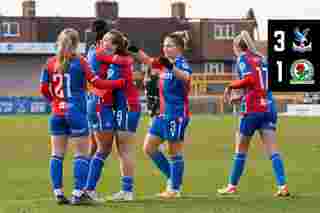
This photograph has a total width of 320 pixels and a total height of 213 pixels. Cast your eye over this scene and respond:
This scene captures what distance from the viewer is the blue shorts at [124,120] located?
38.7ft

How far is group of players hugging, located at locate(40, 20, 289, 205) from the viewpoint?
11367mm

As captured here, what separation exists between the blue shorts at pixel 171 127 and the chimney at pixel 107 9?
7545 cm

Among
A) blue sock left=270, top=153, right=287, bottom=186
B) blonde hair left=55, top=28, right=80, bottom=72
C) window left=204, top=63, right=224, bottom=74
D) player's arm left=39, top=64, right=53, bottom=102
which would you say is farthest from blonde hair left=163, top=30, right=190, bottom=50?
window left=204, top=63, right=224, bottom=74

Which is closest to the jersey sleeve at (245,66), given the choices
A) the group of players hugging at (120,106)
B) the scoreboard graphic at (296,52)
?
the group of players hugging at (120,106)

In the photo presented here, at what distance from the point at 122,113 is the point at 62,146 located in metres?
0.82

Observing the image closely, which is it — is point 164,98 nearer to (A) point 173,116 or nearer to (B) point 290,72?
(A) point 173,116

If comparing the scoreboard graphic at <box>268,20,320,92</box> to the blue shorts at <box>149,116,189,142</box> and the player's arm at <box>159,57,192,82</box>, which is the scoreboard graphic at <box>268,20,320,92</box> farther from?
the blue shorts at <box>149,116,189,142</box>

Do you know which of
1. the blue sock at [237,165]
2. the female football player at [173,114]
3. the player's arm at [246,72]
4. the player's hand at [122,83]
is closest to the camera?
the player's hand at [122,83]

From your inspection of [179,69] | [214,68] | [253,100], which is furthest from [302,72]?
[214,68]

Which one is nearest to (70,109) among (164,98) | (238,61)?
(164,98)

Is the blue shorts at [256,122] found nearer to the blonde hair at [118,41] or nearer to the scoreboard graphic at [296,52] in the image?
the blonde hair at [118,41]

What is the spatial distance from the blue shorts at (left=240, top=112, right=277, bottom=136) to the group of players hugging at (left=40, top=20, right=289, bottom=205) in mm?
13

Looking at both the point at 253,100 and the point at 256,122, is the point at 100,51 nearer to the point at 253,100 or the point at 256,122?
the point at 253,100

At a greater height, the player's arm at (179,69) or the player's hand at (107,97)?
the player's arm at (179,69)
